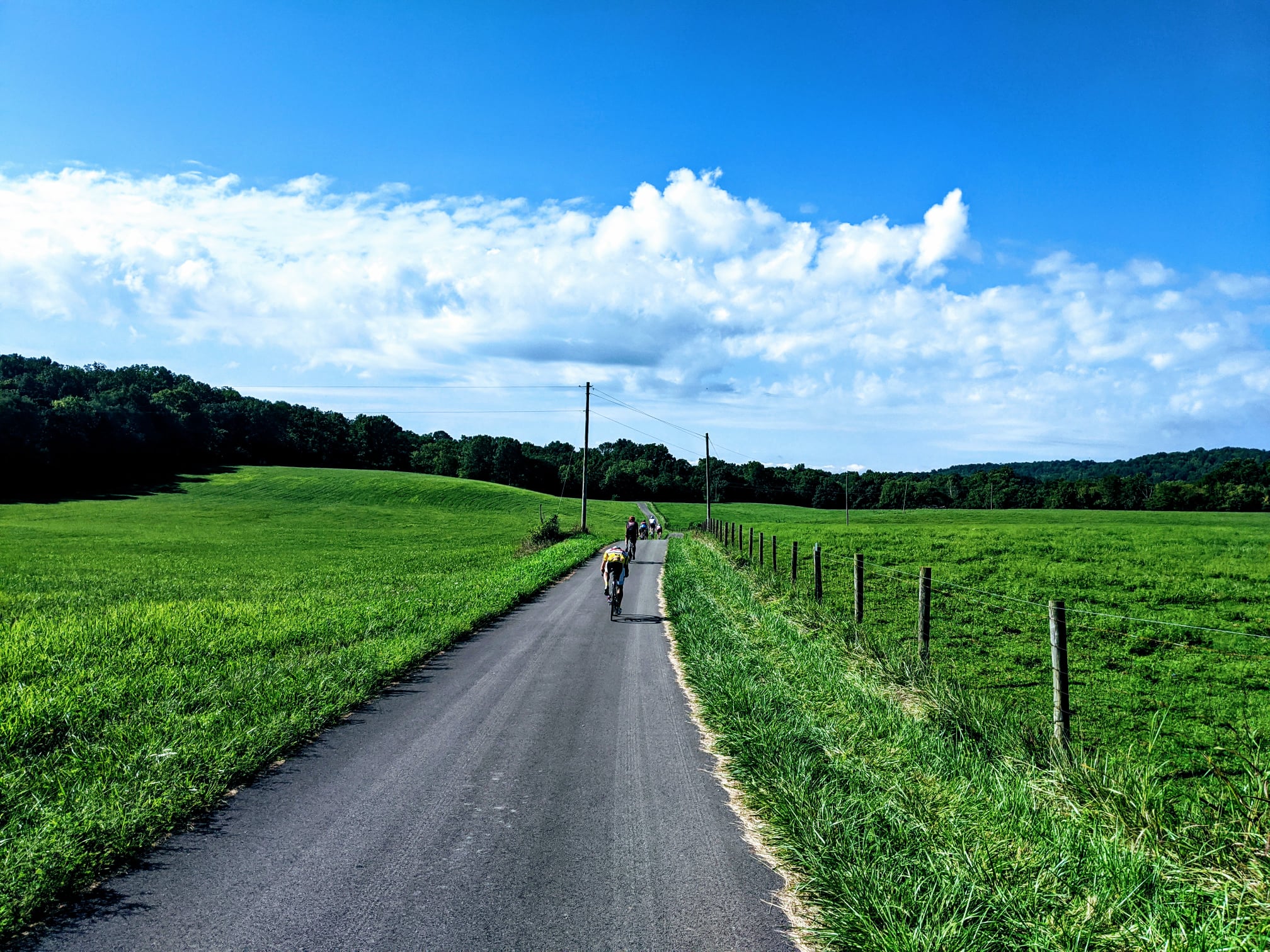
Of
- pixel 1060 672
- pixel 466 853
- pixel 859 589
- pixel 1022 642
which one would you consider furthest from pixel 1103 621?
pixel 466 853

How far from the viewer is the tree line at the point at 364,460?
78812 millimetres

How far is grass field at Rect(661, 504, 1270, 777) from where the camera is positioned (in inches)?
387

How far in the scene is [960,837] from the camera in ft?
15.3

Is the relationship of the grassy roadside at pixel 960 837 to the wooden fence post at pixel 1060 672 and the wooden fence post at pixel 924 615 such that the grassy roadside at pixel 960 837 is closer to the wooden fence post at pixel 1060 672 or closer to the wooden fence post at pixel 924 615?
the wooden fence post at pixel 1060 672

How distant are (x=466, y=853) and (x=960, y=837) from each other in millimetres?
3098

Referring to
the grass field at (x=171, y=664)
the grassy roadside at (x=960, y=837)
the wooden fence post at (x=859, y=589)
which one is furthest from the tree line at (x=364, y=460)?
the grassy roadside at (x=960, y=837)

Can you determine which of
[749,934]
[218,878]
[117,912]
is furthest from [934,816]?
[117,912]

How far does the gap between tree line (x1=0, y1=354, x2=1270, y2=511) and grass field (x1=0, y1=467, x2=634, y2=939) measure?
53238 mm

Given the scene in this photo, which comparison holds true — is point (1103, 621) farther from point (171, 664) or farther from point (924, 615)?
point (171, 664)

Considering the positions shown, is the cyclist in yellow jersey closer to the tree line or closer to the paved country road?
the paved country road

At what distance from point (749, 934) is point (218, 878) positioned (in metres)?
3.04

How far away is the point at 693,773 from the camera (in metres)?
6.23

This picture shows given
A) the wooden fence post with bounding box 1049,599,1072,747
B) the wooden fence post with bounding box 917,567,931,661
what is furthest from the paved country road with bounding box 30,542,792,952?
the wooden fence post with bounding box 917,567,931,661

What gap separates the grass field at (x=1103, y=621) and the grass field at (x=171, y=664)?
7.07 m
